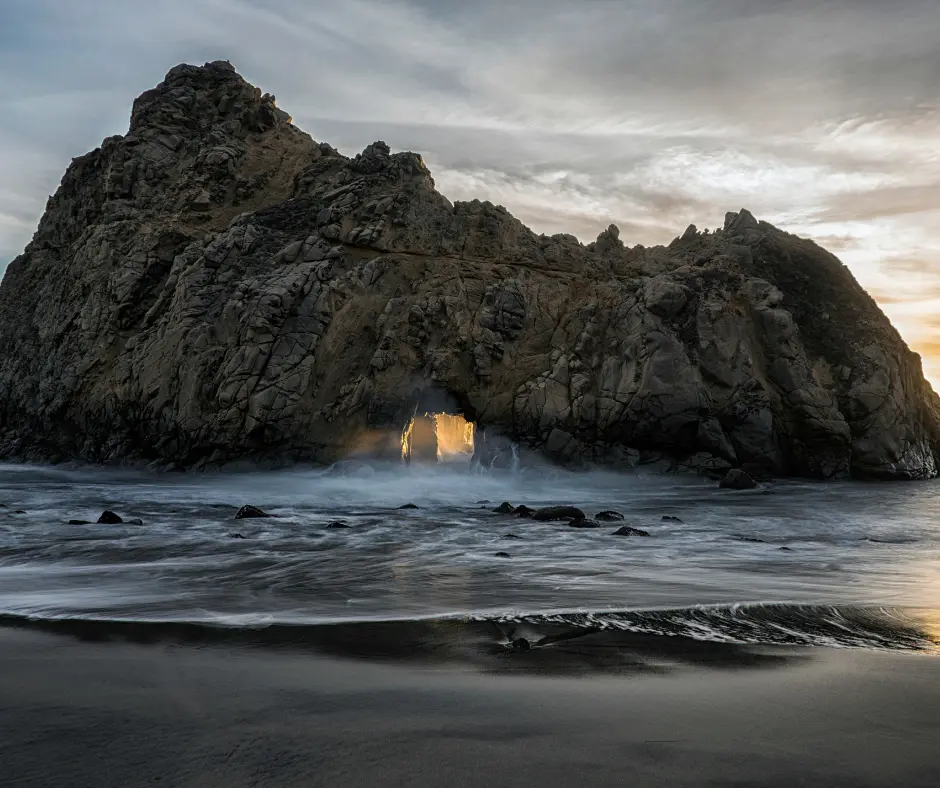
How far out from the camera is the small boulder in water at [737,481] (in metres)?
23.4

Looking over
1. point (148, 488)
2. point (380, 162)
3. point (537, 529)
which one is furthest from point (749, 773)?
point (380, 162)

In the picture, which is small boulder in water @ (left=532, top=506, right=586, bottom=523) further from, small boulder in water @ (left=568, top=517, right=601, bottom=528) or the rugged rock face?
the rugged rock face

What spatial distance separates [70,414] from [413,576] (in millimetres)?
29619

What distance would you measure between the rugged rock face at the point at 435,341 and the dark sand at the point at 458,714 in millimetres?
22465

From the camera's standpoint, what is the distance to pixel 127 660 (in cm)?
389

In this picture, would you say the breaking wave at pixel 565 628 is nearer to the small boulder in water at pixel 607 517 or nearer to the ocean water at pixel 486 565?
the ocean water at pixel 486 565

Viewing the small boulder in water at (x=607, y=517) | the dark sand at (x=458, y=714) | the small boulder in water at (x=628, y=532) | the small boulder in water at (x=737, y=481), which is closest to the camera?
the dark sand at (x=458, y=714)

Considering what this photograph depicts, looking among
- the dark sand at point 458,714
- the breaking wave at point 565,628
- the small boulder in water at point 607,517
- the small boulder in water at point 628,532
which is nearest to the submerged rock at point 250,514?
the small boulder in water at point 607,517

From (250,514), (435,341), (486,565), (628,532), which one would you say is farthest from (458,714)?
(435,341)

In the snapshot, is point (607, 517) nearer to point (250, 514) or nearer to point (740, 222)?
point (250, 514)

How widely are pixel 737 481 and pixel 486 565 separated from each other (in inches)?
684

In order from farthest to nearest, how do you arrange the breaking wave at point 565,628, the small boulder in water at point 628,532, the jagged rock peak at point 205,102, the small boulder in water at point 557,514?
1. the jagged rock peak at point 205,102
2. the small boulder in water at point 557,514
3. the small boulder in water at point 628,532
4. the breaking wave at point 565,628

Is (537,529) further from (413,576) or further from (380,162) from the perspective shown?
(380,162)

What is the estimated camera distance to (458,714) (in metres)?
3.07
